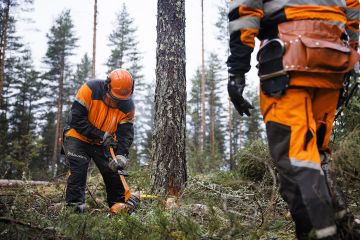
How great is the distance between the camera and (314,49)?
2.21 meters

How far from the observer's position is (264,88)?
94.3 inches

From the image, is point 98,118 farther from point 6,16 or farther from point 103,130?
point 6,16

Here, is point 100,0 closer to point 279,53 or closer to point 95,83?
point 95,83

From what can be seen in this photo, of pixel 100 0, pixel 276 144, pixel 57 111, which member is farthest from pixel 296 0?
pixel 57 111

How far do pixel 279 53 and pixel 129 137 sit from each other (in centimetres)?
366

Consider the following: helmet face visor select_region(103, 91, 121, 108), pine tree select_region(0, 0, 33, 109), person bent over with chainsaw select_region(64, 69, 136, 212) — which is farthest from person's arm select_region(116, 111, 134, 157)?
pine tree select_region(0, 0, 33, 109)

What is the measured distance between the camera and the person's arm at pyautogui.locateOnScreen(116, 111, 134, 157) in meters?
5.52

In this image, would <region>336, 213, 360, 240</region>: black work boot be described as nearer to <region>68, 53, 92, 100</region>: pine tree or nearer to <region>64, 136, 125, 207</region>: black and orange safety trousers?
<region>64, 136, 125, 207</region>: black and orange safety trousers

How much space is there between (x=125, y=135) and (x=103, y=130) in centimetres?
33

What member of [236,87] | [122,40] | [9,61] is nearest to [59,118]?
[9,61]

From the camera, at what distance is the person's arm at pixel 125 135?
5520 millimetres

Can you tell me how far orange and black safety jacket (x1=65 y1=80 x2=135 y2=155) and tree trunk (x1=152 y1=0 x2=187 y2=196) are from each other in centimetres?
47

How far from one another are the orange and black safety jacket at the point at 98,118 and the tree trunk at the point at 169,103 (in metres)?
0.47

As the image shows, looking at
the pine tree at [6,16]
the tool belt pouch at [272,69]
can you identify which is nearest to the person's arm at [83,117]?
the tool belt pouch at [272,69]
